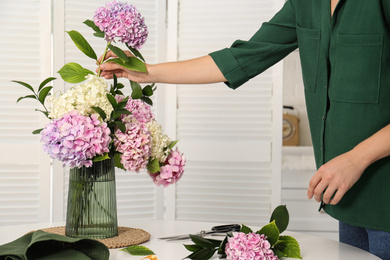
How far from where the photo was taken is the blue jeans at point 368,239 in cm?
116

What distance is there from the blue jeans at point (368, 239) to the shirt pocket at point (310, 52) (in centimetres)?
35

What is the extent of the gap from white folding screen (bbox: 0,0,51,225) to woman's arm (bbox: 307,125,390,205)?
182cm

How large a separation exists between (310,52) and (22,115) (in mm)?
1720

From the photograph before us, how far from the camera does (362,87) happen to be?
1216mm

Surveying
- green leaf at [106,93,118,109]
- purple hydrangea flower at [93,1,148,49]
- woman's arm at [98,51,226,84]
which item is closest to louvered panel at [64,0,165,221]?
woman's arm at [98,51,226,84]

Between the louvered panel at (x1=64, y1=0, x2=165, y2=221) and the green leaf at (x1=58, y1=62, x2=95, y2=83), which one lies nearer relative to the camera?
the green leaf at (x1=58, y1=62, x2=95, y2=83)

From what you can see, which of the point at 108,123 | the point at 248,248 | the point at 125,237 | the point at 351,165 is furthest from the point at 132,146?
the point at 351,165

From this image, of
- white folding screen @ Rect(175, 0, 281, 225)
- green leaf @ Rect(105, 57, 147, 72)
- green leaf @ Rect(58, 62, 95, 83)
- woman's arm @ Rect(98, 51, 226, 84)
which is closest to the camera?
green leaf @ Rect(58, 62, 95, 83)

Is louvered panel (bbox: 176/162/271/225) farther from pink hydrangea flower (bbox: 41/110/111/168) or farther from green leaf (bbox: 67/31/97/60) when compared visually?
pink hydrangea flower (bbox: 41/110/111/168)

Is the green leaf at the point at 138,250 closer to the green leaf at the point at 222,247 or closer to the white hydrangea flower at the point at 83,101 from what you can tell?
A: the green leaf at the point at 222,247

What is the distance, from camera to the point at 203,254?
3.51 feet

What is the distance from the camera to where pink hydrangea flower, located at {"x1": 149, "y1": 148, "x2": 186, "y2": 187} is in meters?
1.27

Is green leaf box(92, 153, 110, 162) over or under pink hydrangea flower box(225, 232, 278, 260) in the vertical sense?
over

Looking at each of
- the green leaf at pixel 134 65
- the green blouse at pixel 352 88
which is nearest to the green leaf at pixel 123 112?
the green leaf at pixel 134 65
